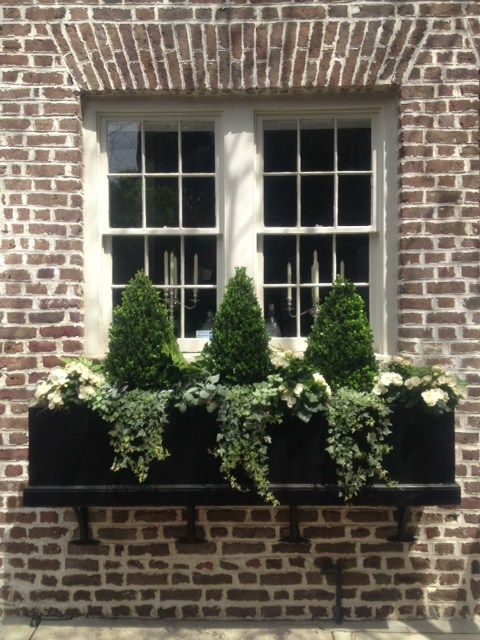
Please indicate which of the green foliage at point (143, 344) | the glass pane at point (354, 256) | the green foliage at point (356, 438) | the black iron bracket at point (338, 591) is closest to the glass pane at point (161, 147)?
the green foliage at point (143, 344)

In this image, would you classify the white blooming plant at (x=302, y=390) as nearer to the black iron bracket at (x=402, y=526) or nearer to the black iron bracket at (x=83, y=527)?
the black iron bracket at (x=402, y=526)

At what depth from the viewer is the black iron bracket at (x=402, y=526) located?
4.50m

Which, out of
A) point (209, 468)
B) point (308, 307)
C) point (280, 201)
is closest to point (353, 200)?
point (280, 201)

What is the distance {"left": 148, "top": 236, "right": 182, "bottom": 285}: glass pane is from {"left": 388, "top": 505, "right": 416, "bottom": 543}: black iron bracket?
1997 mm

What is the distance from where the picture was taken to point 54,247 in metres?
4.66

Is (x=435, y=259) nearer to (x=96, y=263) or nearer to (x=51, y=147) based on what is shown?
(x=96, y=263)

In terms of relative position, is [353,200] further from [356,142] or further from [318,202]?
[356,142]

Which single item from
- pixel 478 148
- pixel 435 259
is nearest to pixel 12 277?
pixel 435 259

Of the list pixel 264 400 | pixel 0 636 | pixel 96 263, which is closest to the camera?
pixel 264 400

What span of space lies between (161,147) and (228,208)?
2.01ft

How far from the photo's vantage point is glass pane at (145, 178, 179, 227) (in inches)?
192

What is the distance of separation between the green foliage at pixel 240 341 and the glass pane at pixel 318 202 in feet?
2.83

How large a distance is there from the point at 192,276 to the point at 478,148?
1.95 metres

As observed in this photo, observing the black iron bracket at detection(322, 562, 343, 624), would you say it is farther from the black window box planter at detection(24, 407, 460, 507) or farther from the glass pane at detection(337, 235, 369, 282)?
the glass pane at detection(337, 235, 369, 282)
